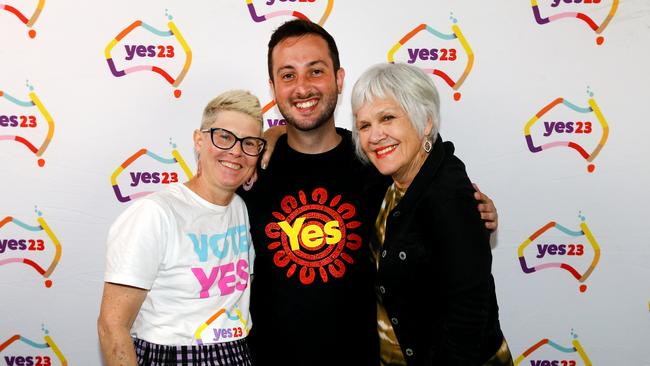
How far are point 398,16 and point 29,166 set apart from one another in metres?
1.67

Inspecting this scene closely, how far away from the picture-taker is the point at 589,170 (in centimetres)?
213

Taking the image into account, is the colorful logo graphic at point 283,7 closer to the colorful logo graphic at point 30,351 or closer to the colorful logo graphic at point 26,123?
the colorful logo graphic at point 26,123

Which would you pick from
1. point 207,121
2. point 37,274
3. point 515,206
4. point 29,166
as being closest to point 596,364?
point 515,206

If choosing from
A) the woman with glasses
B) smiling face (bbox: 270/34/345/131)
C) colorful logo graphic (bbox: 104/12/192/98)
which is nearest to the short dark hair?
smiling face (bbox: 270/34/345/131)

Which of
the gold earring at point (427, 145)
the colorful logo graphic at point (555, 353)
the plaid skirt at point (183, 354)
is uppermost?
the gold earring at point (427, 145)

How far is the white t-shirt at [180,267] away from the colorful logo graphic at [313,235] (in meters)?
0.17

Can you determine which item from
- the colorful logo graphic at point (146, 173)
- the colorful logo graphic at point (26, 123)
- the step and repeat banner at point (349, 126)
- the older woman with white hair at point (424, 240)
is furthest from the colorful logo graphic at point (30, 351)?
the older woman with white hair at point (424, 240)

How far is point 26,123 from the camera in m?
2.05

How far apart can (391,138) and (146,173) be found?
4.10 feet

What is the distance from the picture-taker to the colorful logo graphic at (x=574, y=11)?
2082 millimetres

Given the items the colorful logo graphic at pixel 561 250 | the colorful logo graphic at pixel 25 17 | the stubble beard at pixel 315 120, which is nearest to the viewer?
the stubble beard at pixel 315 120

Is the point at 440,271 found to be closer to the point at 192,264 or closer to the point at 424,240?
the point at 424,240

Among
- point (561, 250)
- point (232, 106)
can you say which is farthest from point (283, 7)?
point (561, 250)

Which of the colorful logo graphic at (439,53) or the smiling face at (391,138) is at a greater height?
the colorful logo graphic at (439,53)
